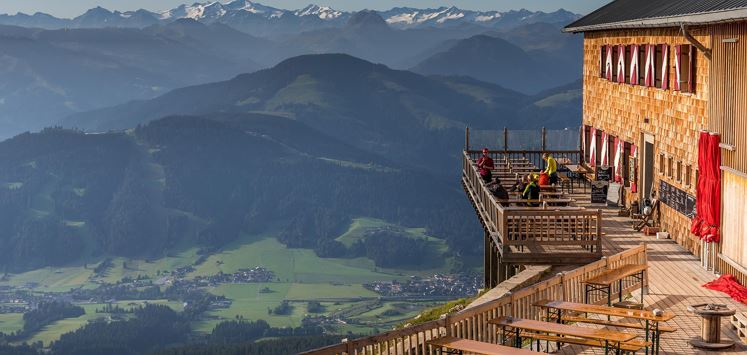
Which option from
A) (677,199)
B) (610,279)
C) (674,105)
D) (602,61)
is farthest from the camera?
(602,61)

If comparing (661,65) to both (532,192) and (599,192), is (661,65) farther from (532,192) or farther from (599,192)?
(599,192)

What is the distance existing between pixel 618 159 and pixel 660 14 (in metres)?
9.14

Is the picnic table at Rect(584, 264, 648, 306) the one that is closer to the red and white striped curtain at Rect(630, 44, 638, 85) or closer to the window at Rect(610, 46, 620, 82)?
the red and white striped curtain at Rect(630, 44, 638, 85)

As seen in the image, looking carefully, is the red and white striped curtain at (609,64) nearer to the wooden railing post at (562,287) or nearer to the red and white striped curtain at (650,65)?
the red and white striped curtain at (650,65)

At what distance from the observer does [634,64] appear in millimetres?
37938

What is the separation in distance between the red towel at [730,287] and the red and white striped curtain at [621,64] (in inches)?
589

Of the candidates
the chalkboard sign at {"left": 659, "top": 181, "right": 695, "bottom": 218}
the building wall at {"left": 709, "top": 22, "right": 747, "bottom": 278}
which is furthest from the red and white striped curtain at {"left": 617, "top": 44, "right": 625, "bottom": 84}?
the building wall at {"left": 709, "top": 22, "right": 747, "bottom": 278}

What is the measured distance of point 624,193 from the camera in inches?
1570

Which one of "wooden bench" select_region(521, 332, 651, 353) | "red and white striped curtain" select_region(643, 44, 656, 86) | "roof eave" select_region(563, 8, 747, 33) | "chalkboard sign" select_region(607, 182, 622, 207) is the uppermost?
"roof eave" select_region(563, 8, 747, 33)

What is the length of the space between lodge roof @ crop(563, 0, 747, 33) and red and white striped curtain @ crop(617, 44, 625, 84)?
0.79 meters

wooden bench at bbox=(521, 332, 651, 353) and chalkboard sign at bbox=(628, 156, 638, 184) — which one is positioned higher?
chalkboard sign at bbox=(628, 156, 638, 184)

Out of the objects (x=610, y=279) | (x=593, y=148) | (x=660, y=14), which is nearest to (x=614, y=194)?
(x=593, y=148)

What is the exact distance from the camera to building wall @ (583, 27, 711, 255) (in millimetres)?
29812

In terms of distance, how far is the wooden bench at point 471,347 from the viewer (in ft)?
52.2
